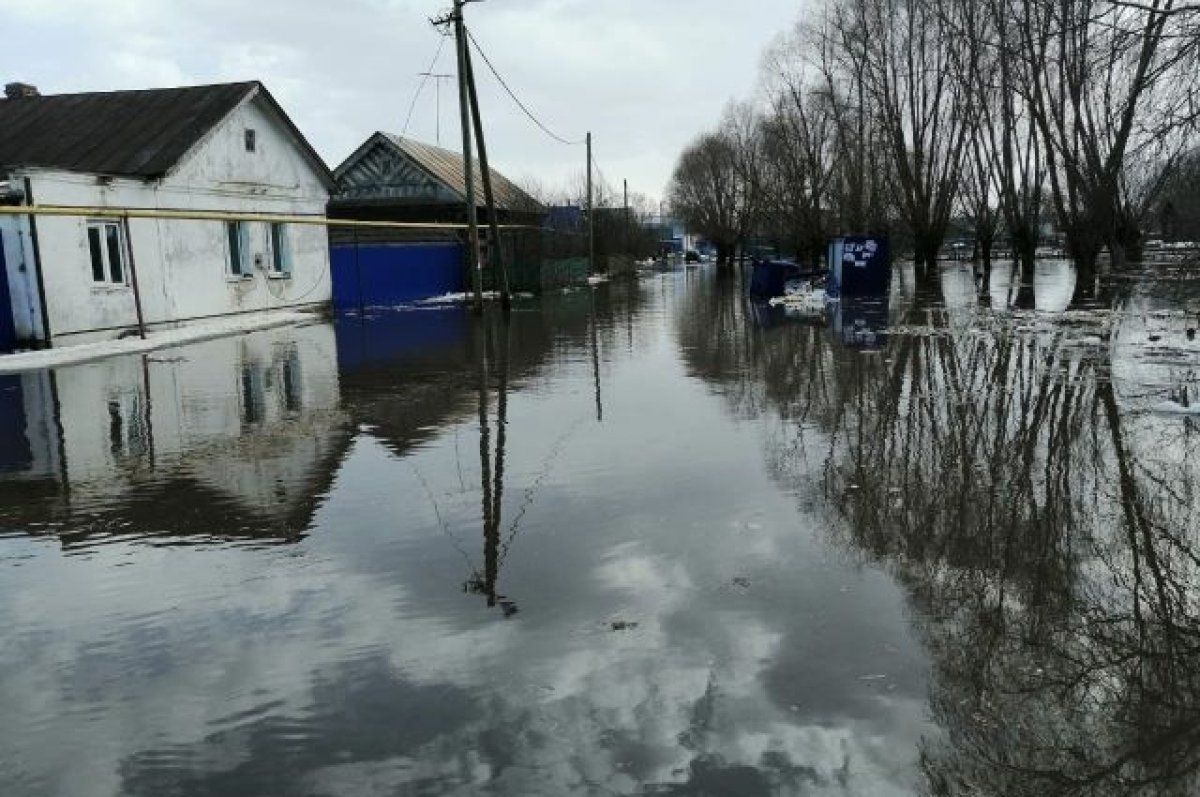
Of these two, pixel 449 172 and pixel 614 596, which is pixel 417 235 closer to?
pixel 449 172

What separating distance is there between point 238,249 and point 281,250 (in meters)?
2.05

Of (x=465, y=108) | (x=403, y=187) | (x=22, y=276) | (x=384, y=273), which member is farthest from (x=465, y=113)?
(x=403, y=187)

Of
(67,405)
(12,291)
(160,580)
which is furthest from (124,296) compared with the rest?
(160,580)

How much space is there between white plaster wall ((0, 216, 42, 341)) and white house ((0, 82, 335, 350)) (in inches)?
0.7

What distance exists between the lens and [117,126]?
22.8m

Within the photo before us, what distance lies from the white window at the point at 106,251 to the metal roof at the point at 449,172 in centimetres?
2080

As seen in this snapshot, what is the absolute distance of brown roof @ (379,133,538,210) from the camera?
41156 mm

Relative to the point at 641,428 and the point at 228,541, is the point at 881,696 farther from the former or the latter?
the point at 641,428

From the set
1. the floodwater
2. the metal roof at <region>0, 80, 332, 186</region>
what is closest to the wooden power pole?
the metal roof at <region>0, 80, 332, 186</region>

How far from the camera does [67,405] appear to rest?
11.1 metres

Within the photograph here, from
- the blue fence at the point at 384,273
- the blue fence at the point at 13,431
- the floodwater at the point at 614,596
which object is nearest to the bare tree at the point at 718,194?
the blue fence at the point at 384,273

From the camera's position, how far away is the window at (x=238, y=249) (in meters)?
24.1

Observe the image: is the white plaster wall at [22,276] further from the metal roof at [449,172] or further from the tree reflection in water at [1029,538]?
the metal roof at [449,172]

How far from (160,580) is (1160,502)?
5.99 m
